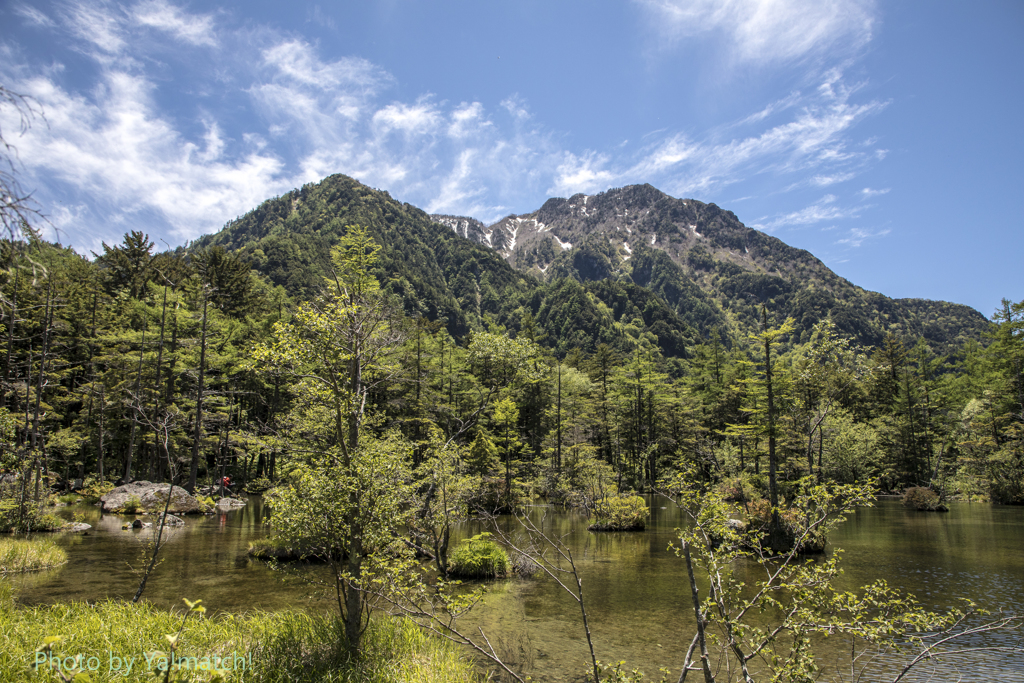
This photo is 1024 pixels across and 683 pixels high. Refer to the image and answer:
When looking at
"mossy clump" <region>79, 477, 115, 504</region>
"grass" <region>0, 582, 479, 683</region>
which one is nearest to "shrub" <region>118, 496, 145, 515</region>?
"mossy clump" <region>79, 477, 115, 504</region>

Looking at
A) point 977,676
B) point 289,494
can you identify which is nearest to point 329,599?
point 289,494

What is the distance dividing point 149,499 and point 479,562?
67.4ft

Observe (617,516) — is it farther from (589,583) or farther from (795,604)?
(795,604)

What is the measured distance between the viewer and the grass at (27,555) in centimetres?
1302

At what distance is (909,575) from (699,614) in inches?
655

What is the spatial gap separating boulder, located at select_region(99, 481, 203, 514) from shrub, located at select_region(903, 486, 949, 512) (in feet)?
150

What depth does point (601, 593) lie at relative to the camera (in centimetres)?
1355

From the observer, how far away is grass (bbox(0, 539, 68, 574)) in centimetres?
1302

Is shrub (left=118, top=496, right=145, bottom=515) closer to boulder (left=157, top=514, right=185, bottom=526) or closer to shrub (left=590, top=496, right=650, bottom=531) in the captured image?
boulder (left=157, top=514, right=185, bottom=526)

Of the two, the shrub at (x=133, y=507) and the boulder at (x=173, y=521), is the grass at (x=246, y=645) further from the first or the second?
the shrub at (x=133, y=507)

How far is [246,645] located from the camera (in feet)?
21.7

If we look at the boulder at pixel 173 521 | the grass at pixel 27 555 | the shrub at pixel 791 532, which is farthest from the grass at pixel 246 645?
the boulder at pixel 173 521

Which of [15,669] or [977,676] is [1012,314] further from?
[15,669]

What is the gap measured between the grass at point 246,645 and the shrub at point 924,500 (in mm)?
39485
